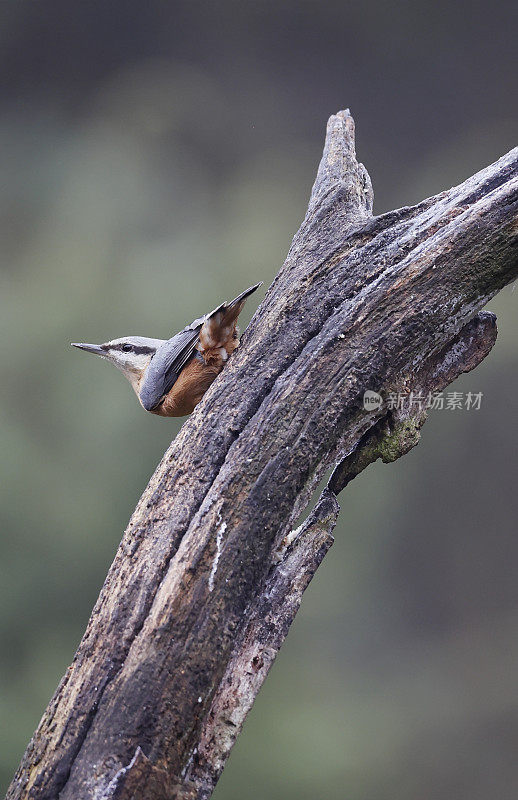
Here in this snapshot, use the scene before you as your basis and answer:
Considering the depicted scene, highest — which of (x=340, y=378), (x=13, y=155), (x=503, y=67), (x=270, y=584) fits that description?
(x=503, y=67)

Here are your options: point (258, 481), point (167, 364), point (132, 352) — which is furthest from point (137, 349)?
point (258, 481)

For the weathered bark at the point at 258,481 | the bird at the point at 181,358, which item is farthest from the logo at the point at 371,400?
the bird at the point at 181,358

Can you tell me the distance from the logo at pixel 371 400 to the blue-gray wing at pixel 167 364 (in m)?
0.76

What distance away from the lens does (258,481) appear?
6.13 feet

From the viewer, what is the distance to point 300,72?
12.6 feet

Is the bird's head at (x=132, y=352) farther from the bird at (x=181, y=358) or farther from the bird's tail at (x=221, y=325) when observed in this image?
the bird's tail at (x=221, y=325)

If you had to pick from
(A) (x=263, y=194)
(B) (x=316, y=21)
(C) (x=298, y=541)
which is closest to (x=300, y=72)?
(B) (x=316, y=21)

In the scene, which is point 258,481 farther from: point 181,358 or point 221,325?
point 181,358

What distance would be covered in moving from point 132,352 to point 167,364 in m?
0.33

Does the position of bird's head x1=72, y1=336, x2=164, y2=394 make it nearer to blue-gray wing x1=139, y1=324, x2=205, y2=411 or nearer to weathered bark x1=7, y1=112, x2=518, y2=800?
blue-gray wing x1=139, y1=324, x2=205, y2=411

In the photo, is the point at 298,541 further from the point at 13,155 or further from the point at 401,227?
the point at 13,155

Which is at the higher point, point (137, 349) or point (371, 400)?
point (137, 349)

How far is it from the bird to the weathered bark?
0.24 meters

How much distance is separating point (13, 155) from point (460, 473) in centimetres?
300
